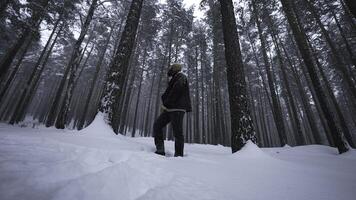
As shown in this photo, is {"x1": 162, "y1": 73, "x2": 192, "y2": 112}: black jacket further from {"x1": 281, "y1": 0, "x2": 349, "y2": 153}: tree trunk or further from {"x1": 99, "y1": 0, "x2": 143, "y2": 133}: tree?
{"x1": 281, "y1": 0, "x2": 349, "y2": 153}: tree trunk

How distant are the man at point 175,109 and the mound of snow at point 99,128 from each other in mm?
1268

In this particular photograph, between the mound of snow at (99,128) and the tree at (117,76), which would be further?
the tree at (117,76)

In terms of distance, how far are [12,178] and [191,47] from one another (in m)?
21.0

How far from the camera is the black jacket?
3.30m

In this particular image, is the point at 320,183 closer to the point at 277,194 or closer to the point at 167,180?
the point at 277,194

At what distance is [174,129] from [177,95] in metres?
0.65

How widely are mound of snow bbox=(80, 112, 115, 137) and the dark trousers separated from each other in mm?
1225

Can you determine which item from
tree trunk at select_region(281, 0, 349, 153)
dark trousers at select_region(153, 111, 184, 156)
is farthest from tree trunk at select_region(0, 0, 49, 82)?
tree trunk at select_region(281, 0, 349, 153)

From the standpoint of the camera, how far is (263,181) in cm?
184

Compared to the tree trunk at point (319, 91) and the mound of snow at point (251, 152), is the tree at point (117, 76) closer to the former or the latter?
the mound of snow at point (251, 152)

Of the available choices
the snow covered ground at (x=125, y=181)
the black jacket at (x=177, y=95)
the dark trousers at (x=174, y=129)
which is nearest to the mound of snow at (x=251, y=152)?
the snow covered ground at (x=125, y=181)

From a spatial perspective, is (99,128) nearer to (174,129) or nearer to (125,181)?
(174,129)

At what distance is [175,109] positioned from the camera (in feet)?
10.7

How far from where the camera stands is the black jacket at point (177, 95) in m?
3.30
